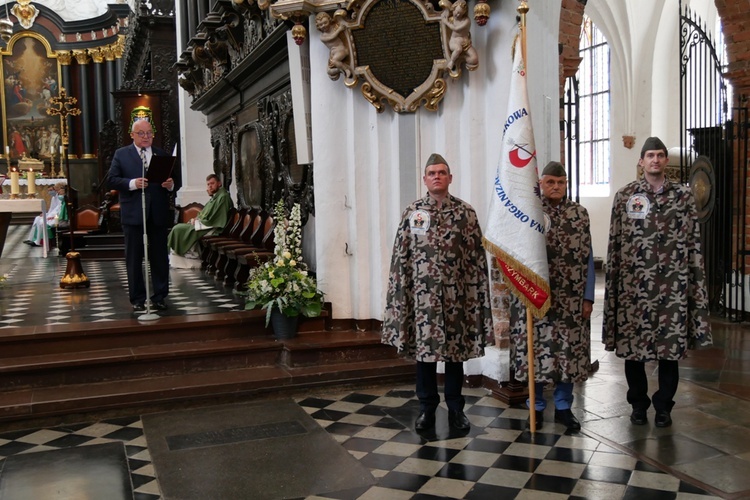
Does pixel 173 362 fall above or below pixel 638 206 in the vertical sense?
below

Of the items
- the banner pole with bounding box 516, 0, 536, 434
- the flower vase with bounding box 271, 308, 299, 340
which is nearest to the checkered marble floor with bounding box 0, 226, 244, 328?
the flower vase with bounding box 271, 308, 299, 340

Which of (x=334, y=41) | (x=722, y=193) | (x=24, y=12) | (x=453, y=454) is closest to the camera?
(x=453, y=454)

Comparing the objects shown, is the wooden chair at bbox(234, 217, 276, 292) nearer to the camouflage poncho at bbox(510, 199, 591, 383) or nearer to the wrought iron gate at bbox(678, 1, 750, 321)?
the camouflage poncho at bbox(510, 199, 591, 383)

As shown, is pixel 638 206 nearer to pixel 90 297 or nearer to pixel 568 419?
pixel 568 419

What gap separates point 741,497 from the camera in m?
3.84

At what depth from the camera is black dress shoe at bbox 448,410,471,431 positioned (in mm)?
4977

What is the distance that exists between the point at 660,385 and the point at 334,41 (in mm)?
Result: 3617

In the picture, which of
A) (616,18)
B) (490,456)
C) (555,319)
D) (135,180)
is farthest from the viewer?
(616,18)

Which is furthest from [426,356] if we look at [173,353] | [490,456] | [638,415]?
[173,353]

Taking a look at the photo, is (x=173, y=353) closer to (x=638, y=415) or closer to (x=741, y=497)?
(x=638, y=415)

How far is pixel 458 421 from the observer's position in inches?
197

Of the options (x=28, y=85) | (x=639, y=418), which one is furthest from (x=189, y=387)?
(x=28, y=85)

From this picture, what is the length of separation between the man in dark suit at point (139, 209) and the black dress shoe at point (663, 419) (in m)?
4.58

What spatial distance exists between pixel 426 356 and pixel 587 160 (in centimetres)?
1393
